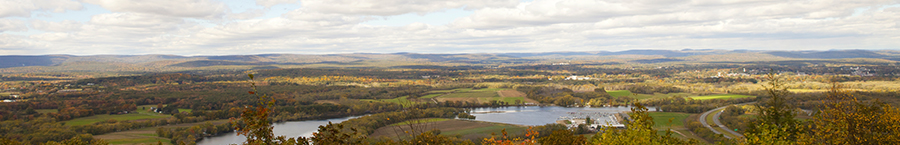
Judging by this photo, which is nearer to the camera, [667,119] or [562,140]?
[562,140]

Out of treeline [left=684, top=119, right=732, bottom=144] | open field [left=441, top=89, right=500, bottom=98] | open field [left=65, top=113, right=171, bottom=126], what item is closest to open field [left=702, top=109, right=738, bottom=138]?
treeline [left=684, top=119, right=732, bottom=144]

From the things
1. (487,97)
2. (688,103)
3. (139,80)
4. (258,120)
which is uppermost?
(258,120)

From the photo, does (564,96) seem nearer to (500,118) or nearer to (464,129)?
(500,118)

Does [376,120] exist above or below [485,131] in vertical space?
above

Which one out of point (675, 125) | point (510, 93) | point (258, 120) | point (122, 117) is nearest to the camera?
point (258, 120)

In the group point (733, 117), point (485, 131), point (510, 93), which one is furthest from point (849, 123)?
point (510, 93)

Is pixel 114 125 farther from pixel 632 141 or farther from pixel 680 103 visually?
pixel 680 103

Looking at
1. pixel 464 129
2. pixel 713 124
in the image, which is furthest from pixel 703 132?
pixel 464 129

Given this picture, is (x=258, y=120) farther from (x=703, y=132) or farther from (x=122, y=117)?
(x=122, y=117)

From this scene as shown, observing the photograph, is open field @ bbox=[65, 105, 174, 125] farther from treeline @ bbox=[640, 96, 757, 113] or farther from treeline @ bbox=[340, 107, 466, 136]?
treeline @ bbox=[640, 96, 757, 113]

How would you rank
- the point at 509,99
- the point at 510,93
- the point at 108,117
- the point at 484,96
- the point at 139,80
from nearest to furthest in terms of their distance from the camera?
the point at 108,117 < the point at 509,99 < the point at 484,96 < the point at 510,93 < the point at 139,80
